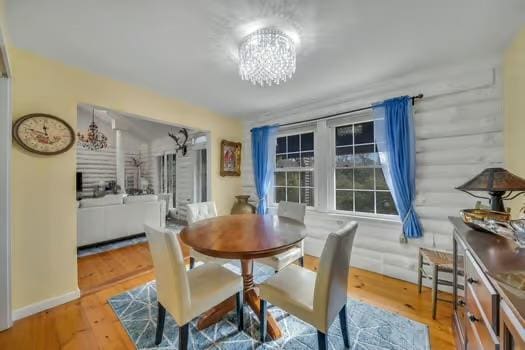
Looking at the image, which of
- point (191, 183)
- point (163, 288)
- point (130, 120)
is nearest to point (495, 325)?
point (163, 288)

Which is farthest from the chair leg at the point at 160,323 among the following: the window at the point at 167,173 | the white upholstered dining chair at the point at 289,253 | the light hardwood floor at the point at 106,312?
the window at the point at 167,173

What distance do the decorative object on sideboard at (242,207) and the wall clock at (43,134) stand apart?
227 centimetres

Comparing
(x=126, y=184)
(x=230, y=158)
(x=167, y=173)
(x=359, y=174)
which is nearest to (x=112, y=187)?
(x=126, y=184)

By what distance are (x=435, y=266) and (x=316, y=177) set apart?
1.68 metres

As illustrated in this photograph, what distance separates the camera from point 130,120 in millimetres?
5984

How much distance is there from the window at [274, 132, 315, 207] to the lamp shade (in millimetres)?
2025

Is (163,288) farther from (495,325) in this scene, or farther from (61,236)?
(495,325)

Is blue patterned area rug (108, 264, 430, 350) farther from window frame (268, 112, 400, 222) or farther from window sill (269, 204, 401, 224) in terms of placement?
window frame (268, 112, 400, 222)

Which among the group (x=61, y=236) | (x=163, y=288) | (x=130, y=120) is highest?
(x=130, y=120)

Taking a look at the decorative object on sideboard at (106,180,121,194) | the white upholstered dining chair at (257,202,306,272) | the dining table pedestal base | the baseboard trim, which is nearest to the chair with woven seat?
the white upholstered dining chair at (257,202,306,272)

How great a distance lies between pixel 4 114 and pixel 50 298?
164cm

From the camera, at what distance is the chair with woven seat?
5.96 ft

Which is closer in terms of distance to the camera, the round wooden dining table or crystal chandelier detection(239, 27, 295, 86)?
the round wooden dining table

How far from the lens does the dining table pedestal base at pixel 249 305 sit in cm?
163
